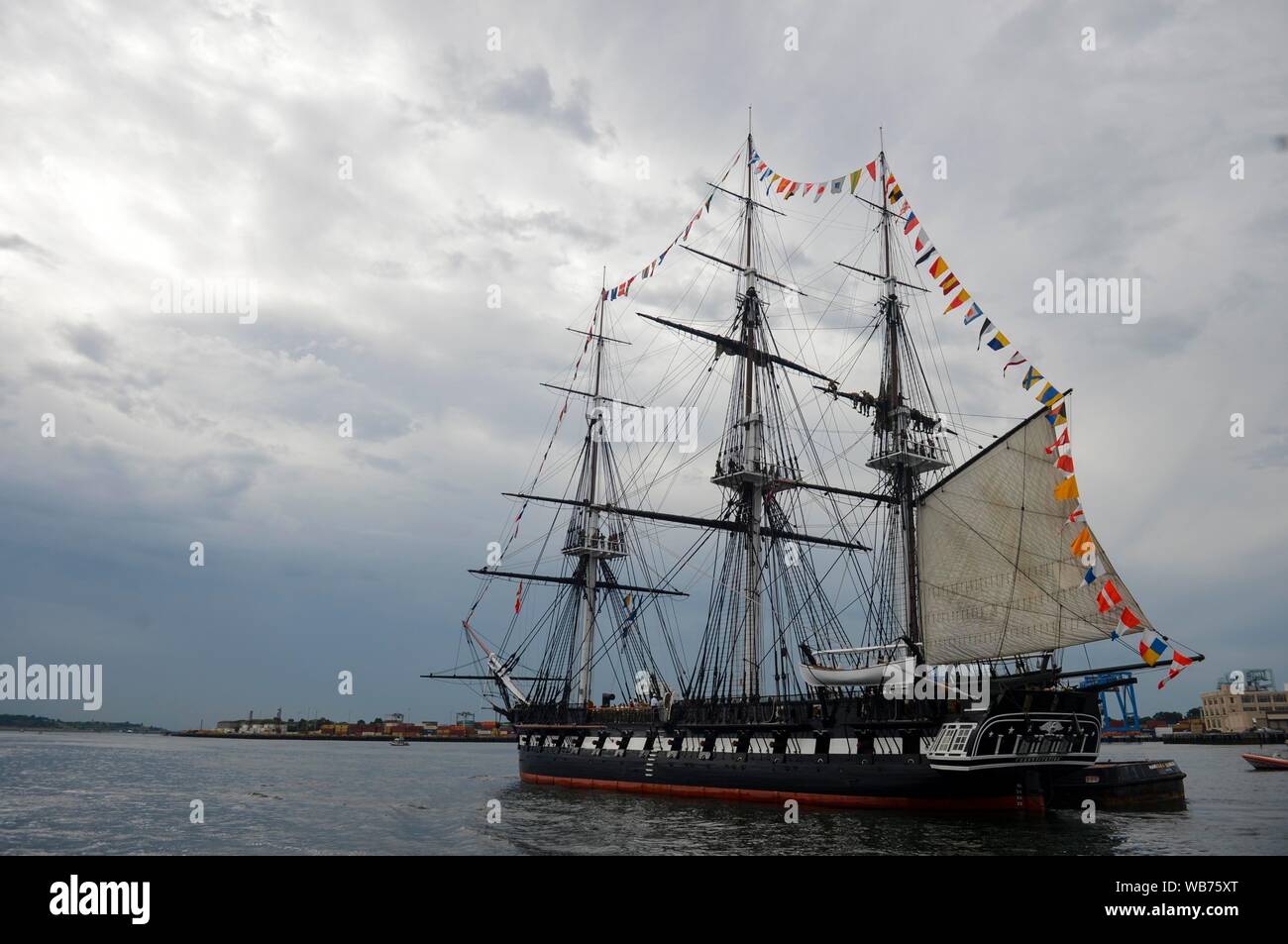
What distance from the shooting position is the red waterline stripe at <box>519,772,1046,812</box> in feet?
117

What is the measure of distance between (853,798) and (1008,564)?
1321 centimetres

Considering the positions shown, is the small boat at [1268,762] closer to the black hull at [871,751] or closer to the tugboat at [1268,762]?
the tugboat at [1268,762]

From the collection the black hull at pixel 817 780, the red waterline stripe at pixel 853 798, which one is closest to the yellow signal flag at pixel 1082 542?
the black hull at pixel 817 780

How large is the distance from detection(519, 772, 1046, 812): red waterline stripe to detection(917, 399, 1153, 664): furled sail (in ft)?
23.6

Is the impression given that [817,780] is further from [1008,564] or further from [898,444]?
[898,444]

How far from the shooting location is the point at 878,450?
52656mm

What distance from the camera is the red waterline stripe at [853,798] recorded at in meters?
35.7

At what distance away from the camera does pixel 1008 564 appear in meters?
41.5

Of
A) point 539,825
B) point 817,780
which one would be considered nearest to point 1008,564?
point 817,780

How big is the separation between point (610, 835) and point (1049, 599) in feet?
72.4

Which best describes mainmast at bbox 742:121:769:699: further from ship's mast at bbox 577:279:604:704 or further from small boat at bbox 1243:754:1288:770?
small boat at bbox 1243:754:1288:770

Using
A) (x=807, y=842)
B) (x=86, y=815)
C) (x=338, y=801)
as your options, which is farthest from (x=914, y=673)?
(x=86, y=815)

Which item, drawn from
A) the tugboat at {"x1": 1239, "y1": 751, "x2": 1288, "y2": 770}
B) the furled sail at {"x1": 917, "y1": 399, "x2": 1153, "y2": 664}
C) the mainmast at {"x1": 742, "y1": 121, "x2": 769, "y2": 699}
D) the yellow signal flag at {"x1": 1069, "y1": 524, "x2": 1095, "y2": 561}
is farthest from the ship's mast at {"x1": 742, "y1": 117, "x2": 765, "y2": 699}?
the tugboat at {"x1": 1239, "y1": 751, "x2": 1288, "y2": 770}
